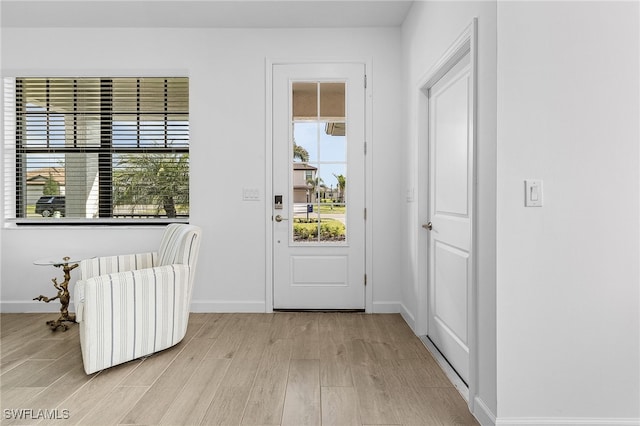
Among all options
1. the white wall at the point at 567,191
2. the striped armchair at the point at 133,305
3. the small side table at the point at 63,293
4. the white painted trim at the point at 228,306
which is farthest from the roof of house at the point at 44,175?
the white wall at the point at 567,191

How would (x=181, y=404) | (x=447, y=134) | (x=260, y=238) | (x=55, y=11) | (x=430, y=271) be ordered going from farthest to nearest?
1. (x=260, y=238)
2. (x=55, y=11)
3. (x=430, y=271)
4. (x=447, y=134)
5. (x=181, y=404)

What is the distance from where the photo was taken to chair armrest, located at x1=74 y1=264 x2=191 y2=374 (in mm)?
2357

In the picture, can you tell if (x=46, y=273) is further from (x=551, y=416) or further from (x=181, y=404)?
(x=551, y=416)

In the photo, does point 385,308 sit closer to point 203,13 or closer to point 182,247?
point 182,247

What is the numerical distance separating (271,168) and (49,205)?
2.08 m

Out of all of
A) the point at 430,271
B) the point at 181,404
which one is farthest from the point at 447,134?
the point at 181,404

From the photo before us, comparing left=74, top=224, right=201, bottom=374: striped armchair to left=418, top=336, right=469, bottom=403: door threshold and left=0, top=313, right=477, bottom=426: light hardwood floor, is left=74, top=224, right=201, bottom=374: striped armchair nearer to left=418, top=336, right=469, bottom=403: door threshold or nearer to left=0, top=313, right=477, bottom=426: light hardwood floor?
left=0, top=313, right=477, bottom=426: light hardwood floor

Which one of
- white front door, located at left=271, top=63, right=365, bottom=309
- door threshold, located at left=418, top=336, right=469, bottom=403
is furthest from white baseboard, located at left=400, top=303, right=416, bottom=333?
white front door, located at left=271, top=63, right=365, bottom=309

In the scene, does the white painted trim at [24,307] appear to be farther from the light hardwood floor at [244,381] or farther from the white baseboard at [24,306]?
the light hardwood floor at [244,381]

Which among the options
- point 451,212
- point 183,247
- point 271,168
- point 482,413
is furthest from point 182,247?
point 482,413

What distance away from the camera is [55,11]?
11.0ft

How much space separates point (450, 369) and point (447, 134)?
56.4 inches

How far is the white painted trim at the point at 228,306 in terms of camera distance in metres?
3.71

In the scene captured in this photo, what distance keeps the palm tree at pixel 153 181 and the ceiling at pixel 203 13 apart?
1149 mm
